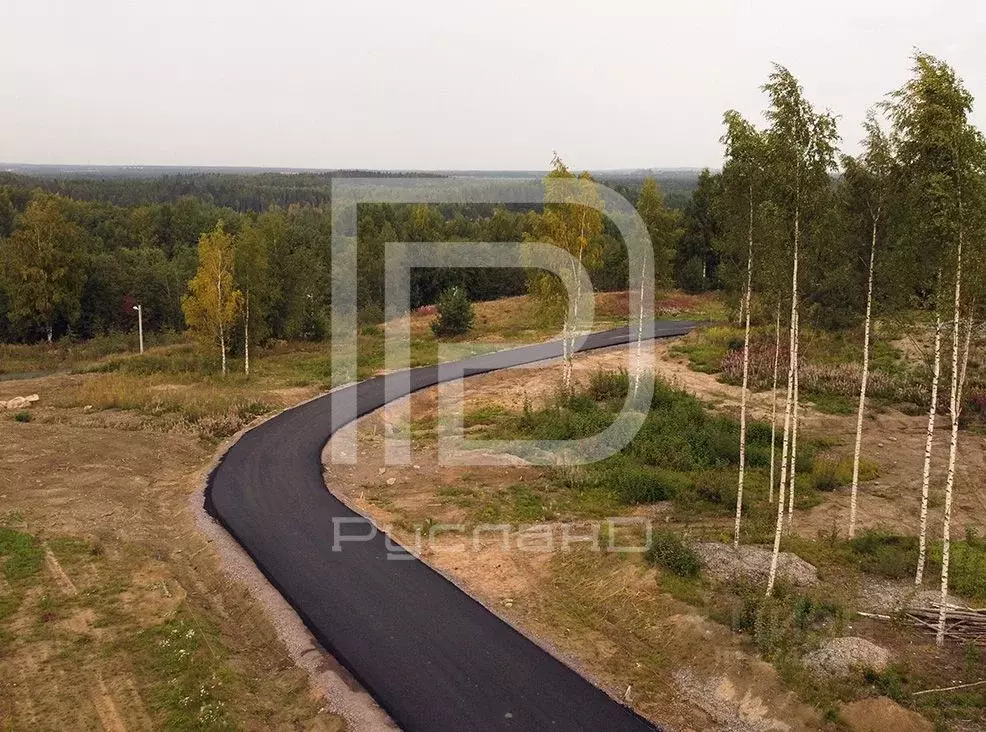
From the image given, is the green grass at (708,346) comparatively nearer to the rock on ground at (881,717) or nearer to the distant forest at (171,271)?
the distant forest at (171,271)

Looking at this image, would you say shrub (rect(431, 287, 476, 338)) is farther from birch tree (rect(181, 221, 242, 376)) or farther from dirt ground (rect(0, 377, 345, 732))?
dirt ground (rect(0, 377, 345, 732))

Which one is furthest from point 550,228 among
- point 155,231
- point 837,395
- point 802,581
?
point 155,231

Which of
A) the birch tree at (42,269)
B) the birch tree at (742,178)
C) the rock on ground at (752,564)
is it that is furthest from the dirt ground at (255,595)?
the birch tree at (42,269)

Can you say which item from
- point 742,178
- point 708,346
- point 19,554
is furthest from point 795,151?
point 708,346

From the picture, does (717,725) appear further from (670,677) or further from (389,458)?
(389,458)

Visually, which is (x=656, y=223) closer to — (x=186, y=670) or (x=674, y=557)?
(x=674, y=557)
